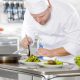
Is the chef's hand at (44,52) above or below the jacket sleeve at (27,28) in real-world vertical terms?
below

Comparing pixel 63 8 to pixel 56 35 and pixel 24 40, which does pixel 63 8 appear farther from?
pixel 24 40

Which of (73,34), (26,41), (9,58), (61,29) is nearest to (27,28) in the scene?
(26,41)

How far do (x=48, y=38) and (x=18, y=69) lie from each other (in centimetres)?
144

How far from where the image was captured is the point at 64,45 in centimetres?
295

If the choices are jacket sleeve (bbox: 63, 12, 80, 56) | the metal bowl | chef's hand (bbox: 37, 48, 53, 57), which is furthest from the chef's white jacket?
the metal bowl

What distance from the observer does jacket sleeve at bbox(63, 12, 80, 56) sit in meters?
2.83

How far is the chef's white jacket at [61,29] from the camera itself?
9.40 ft

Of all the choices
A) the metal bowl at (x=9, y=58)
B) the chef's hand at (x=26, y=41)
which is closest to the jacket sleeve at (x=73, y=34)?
the chef's hand at (x=26, y=41)

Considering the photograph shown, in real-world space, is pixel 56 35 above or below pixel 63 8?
below

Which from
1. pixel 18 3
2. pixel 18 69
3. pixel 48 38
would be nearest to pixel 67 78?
pixel 18 69

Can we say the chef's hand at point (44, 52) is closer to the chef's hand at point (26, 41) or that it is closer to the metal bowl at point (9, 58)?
the chef's hand at point (26, 41)

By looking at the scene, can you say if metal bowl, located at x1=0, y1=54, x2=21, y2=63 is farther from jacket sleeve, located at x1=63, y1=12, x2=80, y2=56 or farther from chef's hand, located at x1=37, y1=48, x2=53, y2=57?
jacket sleeve, located at x1=63, y1=12, x2=80, y2=56

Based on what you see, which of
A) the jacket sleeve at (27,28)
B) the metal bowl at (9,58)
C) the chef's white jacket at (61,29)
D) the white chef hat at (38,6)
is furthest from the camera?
the jacket sleeve at (27,28)

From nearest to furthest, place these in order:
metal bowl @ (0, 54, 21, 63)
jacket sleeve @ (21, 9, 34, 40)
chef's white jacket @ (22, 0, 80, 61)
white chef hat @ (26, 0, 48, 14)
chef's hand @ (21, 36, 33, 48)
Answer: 1. metal bowl @ (0, 54, 21, 63)
2. white chef hat @ (26, 0, 48, 14)
3. chef's white jacket @ (22, 0, 80, 61)
4. chef's hand @ (21, 36, 33, 48)
5. jacket sleeve @ (21, 9, 34, 40)
